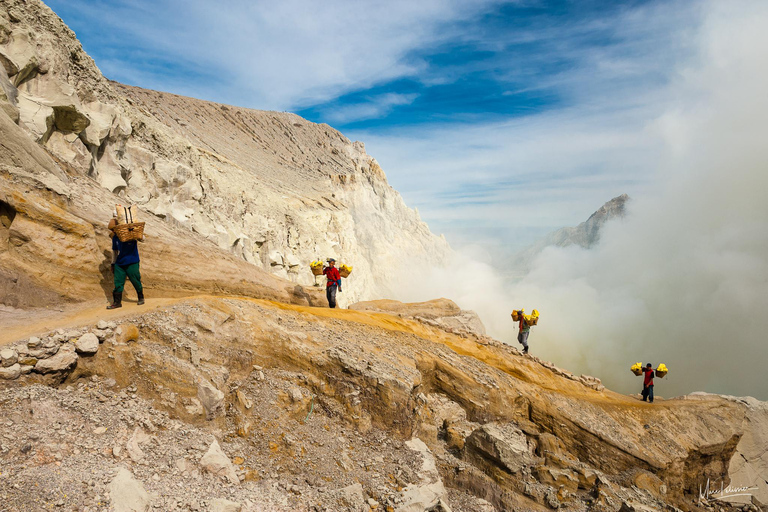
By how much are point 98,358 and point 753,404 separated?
1714cm

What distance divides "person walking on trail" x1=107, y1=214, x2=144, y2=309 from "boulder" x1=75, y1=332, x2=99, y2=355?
5.62 ft

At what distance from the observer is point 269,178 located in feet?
104

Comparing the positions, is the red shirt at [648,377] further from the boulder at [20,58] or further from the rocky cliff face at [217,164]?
the boulder at [20,58]

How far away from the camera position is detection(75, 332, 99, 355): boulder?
16.2 feet

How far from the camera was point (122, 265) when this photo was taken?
6.78m

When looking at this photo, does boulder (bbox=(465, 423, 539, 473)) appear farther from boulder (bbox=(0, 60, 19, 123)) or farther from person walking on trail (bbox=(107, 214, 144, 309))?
boulder (bbox=(0, 60, 19, 123))

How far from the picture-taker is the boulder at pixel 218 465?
15.1ft

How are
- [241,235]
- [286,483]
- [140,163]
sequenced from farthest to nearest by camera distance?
1. [241,235]
2. [140,163]
3. [286,483]

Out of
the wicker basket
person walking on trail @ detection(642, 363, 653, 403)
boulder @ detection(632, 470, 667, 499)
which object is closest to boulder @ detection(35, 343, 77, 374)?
the wicker basket

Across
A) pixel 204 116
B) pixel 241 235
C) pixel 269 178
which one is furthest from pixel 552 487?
pixel 204 116

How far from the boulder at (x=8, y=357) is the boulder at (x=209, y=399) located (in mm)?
2003

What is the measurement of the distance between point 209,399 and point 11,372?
2.15 meters

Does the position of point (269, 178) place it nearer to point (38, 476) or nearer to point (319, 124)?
point (319, 124)

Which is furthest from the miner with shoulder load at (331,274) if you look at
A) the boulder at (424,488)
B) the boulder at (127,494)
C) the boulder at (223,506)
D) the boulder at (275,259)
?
the boulder at (275,259)
